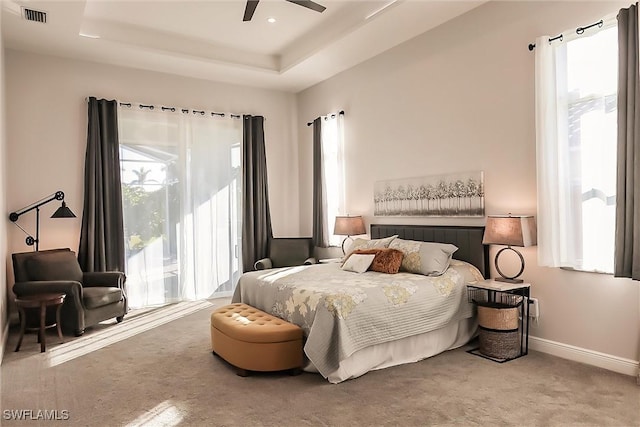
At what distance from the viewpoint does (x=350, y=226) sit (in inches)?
226

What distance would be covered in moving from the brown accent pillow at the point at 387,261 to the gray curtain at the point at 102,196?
10.9 feet

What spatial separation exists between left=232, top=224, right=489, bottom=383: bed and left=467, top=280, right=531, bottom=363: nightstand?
0.23m

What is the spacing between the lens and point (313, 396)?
117 inches

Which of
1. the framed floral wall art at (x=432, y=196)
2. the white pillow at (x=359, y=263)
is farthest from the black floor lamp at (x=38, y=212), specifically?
the framed floral wall art at (x=432, y=196)

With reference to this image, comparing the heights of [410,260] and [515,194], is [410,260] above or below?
below

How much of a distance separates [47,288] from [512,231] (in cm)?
441

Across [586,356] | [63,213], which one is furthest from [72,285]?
[586,356]

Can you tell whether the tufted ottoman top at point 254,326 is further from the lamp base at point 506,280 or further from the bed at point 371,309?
the lamp base at point 506,280

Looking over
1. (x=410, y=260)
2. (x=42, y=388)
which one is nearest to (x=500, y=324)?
(x=410, y=260)

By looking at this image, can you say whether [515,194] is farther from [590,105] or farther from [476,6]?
[476,6]

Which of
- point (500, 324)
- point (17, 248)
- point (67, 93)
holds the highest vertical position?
point (67, 93)

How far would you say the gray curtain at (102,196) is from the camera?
541 cm

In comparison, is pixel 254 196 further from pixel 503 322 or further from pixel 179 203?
pixel 503 322

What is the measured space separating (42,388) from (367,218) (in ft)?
12.9
